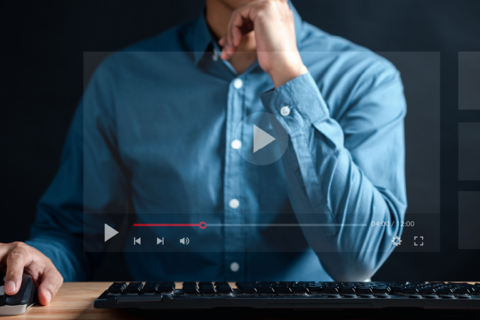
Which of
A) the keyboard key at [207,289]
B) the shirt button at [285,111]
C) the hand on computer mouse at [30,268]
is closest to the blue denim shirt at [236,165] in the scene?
the shirt button at [285,111]

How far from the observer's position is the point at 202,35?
864 millimetres

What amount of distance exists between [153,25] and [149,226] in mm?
513

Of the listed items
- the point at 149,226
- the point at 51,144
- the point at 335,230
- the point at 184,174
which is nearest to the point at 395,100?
the point at 335,230

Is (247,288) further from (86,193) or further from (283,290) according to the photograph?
(86,193)

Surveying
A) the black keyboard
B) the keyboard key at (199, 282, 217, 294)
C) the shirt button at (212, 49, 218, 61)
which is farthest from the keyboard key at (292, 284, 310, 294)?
the shirt button at (212, 49, 218, 61)

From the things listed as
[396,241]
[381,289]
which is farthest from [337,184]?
[381,289]

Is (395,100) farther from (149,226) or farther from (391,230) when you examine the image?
(149,226)

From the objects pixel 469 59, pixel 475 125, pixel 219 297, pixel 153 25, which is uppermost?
pixel 153 25

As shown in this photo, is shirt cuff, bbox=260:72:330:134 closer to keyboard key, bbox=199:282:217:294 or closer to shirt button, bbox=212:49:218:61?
shirt button, bbox=212:49:218:61

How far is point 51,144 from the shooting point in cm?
94

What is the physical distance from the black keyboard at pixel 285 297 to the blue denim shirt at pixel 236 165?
11.1 inches

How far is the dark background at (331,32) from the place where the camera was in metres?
0.77

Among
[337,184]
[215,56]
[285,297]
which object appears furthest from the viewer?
[215,56]

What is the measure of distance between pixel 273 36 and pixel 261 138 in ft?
0.73
